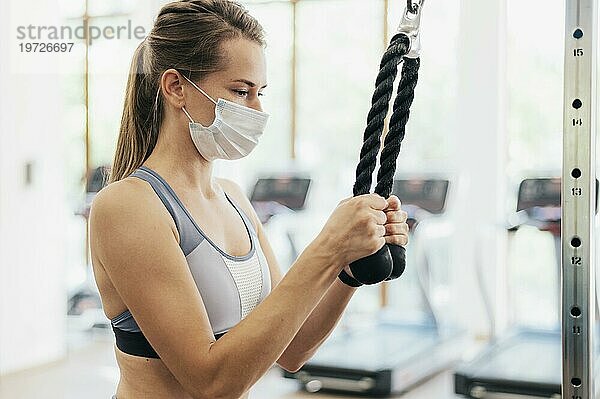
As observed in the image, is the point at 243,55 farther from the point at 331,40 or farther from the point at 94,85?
the point at 331,40

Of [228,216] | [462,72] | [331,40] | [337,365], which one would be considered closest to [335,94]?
[331,40]

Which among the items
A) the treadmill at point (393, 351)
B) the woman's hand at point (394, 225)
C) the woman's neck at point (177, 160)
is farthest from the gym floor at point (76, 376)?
the woman's hand at point (394, 225)

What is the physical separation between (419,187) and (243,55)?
337 centimetres

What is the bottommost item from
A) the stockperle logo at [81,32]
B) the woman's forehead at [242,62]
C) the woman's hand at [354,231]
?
the woman's hand at [354,231]

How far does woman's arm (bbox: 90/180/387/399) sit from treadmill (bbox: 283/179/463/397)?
294 centimetres

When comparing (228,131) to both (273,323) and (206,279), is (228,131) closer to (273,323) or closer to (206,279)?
(206,279)

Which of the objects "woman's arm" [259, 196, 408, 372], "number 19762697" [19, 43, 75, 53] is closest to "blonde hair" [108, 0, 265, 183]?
"woman's arm" [259, 196, 408, 372]

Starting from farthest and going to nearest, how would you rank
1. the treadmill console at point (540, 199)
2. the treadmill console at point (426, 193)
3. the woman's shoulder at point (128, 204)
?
the treadmill console at point (426, 193)
the treadmill console at point (540, 199)
the woman's shoulder at point (128, 204)

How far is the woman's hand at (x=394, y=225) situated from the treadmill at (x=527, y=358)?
264cm

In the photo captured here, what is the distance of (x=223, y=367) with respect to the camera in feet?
4.59

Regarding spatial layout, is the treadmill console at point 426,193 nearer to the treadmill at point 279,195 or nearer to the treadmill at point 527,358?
the treadmill at point 527,358

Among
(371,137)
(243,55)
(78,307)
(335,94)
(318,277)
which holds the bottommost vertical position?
(78,307)

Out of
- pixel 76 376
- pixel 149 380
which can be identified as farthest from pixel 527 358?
pixel 149 380

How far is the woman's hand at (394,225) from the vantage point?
1453 mm
